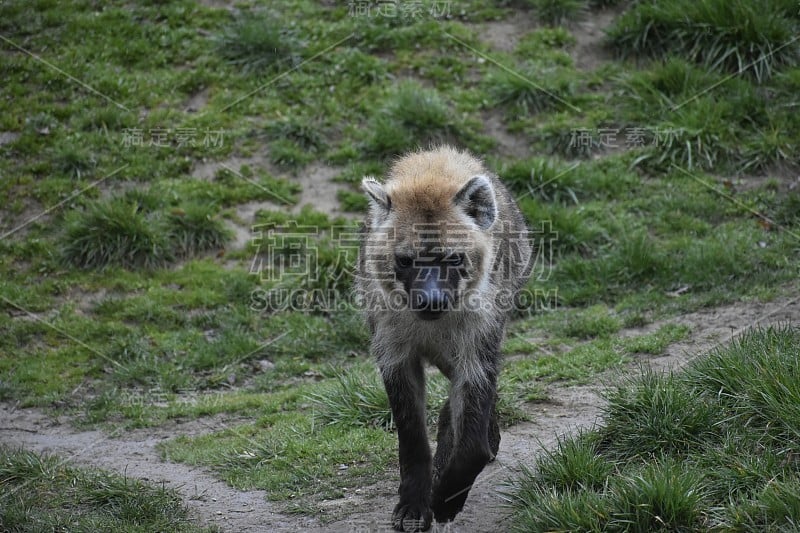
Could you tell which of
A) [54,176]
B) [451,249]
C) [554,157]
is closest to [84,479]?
[451,249]

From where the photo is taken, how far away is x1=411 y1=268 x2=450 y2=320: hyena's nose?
3648 millimetres

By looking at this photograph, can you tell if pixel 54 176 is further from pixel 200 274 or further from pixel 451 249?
pixel 451 249

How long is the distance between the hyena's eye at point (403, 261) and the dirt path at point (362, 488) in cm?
118

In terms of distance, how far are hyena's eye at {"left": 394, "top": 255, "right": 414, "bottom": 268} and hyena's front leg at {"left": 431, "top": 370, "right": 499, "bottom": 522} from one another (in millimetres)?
646

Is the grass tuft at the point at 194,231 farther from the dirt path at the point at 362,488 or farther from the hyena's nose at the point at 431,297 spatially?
the hyena's nose at the point at 431,297

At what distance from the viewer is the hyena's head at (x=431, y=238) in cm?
376

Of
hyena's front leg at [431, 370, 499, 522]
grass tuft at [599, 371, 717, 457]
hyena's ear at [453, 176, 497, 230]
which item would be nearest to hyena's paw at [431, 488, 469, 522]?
hyena's front leg at [431, 370, 499, 522]

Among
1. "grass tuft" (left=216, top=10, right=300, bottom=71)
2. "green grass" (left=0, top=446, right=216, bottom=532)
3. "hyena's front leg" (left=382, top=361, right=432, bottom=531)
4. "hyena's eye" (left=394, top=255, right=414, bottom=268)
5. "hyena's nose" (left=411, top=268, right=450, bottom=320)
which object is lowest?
"green grass" (left=0, top=446, right=216, bottom=532)

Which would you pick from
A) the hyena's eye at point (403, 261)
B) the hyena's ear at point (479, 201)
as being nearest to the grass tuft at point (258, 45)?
the hyena's ear at point (479, 201)

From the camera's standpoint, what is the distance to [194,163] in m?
8.27

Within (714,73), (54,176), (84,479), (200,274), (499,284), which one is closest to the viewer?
(499,284)

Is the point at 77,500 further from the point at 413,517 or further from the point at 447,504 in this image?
the point at 447,504

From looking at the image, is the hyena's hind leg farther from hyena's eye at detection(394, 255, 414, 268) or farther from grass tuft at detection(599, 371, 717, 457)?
hyena's eye at detection(394, 255, 414, 268)

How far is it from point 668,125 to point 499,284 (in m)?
4.68
